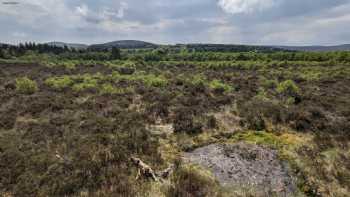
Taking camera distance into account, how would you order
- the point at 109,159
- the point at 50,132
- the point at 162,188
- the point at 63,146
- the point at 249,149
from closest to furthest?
the point at 162,188
the point at 109,159
the point at 63,146
the point at 249,149
the point at 50,132

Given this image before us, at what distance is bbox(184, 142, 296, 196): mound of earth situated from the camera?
226 inches

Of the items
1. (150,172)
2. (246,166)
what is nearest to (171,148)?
(150,172)

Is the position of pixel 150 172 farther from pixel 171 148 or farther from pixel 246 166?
pixel 246 166


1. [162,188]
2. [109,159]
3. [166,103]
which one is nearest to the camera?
[162,188]

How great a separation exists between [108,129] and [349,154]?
7.80 metres

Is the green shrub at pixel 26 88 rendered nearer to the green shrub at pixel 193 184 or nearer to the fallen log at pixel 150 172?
the fallen log at pixel 150 172

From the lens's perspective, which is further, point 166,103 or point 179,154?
point 166,103

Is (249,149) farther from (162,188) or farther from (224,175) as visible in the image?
(162,188)

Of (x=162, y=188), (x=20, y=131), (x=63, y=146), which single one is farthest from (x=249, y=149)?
(x=20, y=131)

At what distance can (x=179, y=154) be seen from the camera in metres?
7.43

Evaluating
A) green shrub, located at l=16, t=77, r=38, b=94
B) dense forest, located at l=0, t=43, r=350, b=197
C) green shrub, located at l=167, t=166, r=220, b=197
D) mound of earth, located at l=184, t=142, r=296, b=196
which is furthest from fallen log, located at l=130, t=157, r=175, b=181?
green shrub, located at l=16, t=77, r=38, b=94

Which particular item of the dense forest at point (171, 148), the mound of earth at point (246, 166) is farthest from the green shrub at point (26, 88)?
the mound of earth at point (246, 166)

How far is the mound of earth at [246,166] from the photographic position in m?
5.73

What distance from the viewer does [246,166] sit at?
6.70 m
